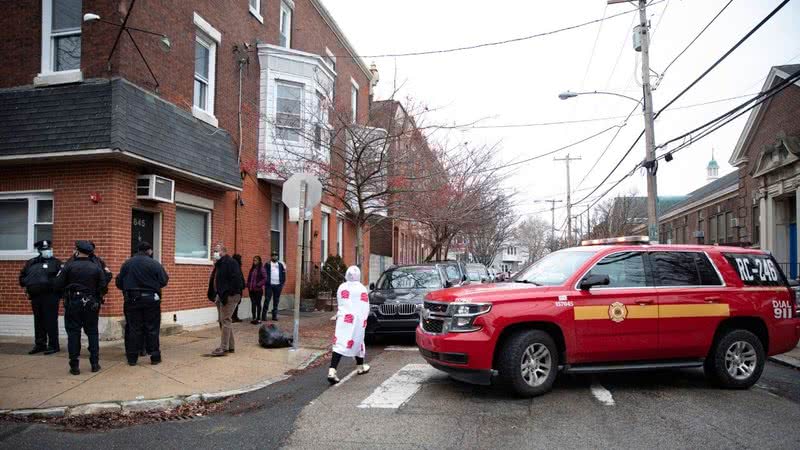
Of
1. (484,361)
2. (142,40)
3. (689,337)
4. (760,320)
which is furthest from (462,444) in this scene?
(142,40)

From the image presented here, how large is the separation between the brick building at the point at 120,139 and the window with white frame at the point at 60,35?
0.06 ft

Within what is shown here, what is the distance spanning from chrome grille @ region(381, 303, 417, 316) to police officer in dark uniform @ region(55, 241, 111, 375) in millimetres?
4892

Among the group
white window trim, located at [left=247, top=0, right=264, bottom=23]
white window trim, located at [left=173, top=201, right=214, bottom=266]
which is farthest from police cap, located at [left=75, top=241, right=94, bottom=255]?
white window trim, located at [left=247, top=0, right=264, bottom=23]

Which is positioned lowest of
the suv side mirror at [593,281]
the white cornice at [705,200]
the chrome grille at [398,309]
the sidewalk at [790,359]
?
the sidewalk at [790,359]

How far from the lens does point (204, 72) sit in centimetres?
1362

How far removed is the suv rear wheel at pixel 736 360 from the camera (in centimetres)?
721

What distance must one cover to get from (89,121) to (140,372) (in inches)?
184

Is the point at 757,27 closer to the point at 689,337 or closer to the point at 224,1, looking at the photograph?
the point at 689,337

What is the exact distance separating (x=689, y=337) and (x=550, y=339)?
1843 mm

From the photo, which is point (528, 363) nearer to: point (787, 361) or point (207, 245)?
point (787, 361)

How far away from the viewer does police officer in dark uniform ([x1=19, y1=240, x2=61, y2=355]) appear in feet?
29.8

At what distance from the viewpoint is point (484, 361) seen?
6.40m

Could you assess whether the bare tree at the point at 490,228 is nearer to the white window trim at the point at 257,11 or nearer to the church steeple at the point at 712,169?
the white window trim at the point at 257,11

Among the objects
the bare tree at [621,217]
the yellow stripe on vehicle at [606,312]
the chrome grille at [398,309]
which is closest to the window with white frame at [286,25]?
the chrome grille at [398,309]
